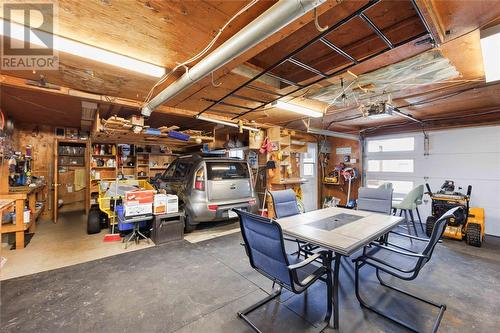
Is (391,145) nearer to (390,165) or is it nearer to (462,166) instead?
(390,165)

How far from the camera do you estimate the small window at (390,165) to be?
5.64 metres

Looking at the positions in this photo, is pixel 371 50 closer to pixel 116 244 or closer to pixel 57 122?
pixel 116 244

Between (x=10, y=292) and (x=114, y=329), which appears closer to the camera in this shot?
(x=114, y=329)

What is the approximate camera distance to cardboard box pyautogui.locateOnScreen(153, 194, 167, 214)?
3.76 m

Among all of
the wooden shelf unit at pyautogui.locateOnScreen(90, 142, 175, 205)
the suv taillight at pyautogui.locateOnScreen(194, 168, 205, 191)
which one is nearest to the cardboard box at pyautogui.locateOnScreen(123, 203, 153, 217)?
the suv taillight at pyautogui.locateOnScreen(194, 168, 205, 191)

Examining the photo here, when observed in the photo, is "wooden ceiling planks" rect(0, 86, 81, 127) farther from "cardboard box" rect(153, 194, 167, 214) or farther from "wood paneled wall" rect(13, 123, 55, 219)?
"cardboard box" rect(153, 194, 167, 214)

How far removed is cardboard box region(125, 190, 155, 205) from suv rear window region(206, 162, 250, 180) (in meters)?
1.12

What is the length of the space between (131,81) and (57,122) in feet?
14.5

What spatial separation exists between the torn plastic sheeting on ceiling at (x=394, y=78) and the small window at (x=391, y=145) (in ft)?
10.5

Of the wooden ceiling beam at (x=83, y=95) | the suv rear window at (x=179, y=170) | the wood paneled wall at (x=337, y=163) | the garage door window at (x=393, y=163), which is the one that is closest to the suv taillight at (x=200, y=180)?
the suv rear window at (x=179, y=170)

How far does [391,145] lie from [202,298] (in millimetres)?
6169

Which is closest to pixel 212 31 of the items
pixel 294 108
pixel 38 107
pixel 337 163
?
pixel 294 108

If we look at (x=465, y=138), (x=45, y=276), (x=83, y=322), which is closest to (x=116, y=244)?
(x=45, y=276)

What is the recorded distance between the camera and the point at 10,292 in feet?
7.50
